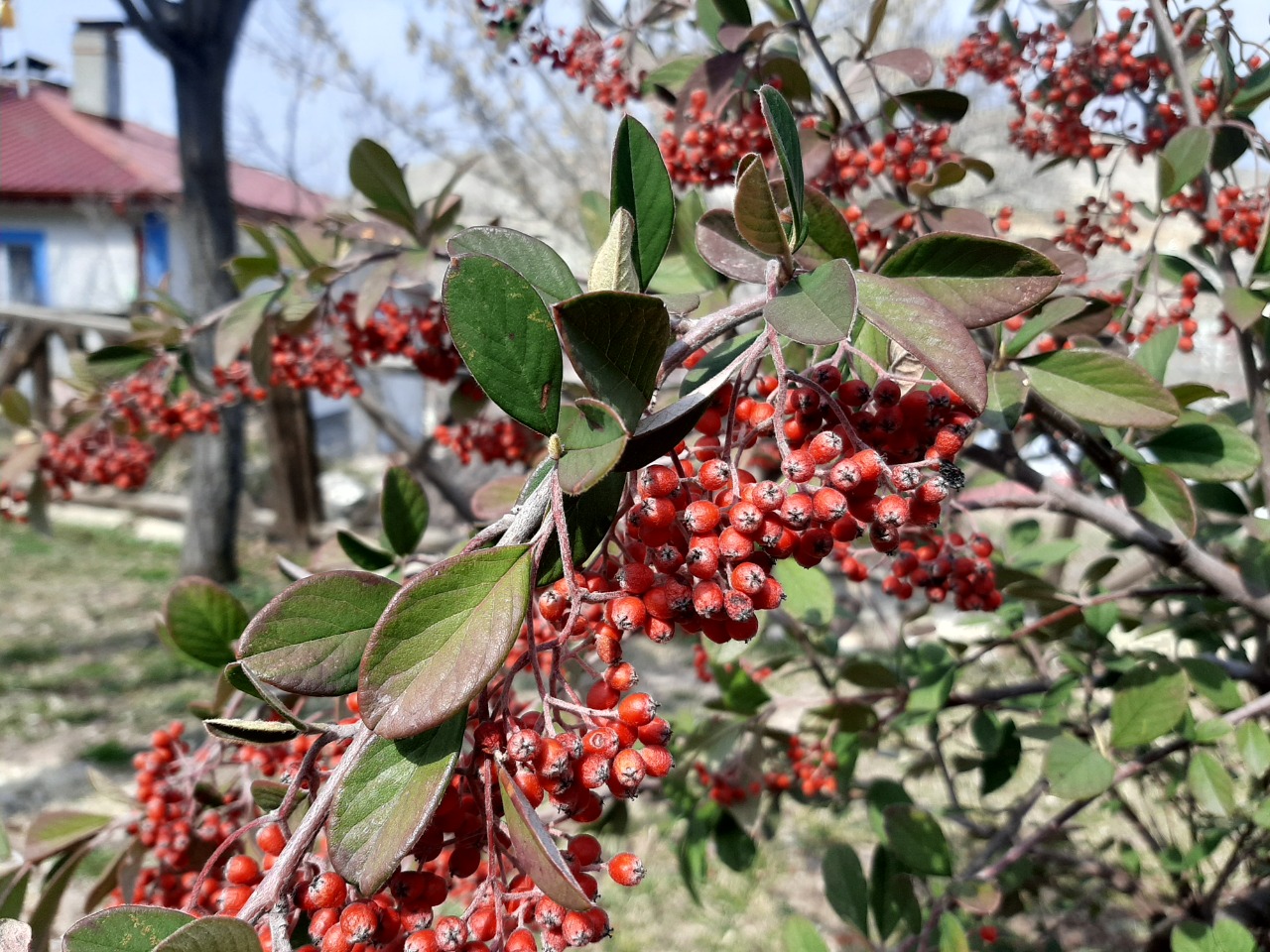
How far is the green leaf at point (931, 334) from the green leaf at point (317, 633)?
463mm

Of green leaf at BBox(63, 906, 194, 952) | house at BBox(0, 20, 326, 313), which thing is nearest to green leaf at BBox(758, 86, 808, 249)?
green leaf at BBox(63, 906, 194, 952)

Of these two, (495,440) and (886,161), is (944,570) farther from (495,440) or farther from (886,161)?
(495,440)

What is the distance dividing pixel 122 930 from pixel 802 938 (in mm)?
1268

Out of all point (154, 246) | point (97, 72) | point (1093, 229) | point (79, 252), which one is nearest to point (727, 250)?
point (1093, 229)

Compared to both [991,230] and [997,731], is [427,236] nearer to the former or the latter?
[991,230]

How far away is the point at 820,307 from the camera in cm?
71

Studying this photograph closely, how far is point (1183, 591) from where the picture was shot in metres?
1.56

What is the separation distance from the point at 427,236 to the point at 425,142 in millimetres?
6472

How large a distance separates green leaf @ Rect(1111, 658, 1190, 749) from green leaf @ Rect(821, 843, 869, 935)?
550 millimetres

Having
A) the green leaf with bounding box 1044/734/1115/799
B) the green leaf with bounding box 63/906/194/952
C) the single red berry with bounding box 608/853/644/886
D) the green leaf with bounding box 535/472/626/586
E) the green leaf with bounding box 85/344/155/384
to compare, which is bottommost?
the green leaf with bounding box 1044/734/1115/799

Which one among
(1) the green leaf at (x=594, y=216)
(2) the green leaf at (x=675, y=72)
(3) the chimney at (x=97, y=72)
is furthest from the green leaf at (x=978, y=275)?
(3) the chimney at (x=97, y=72)

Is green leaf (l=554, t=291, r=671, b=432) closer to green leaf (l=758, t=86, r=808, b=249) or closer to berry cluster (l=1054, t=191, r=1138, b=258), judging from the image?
green leaf (l=758, t=86, r=808, b=249)

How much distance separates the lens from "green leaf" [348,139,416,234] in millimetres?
1863

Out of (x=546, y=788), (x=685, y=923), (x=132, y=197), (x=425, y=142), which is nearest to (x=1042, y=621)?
(x=546, y=788)
